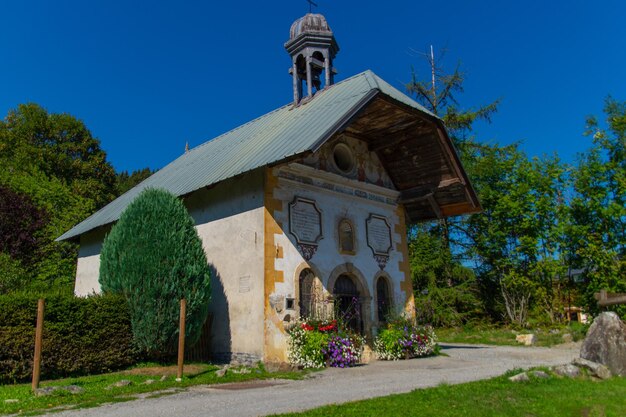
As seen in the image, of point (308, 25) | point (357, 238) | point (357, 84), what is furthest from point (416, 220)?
point (308, 25)

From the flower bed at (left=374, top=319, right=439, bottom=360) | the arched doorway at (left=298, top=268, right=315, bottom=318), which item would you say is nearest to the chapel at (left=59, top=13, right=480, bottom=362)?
the arched doorway at (left=298, top=268, right=315, bottom=318)

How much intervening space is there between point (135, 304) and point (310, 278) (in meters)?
4.34

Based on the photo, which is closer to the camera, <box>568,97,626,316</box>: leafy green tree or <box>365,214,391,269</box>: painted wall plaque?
<box>365,214,391,269</box>: painted wall plaque

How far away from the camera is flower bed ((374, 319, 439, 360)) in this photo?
14.0 meters

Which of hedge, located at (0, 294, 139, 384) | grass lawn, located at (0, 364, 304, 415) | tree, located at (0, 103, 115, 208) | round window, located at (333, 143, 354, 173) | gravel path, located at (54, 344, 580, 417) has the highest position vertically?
tree, located at (0, 103, 115, 208)

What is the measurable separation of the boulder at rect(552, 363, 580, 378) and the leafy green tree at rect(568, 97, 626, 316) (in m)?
15.7

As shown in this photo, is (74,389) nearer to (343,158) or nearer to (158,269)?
(158,269)

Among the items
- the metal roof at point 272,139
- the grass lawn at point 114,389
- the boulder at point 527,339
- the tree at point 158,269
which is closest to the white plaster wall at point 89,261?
the metal roof at point 272,139

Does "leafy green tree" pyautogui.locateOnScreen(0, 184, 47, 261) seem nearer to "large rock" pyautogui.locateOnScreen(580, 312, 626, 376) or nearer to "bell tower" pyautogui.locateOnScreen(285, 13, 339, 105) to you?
"bell tower" pyautogui.locateOnScreen(285, 13, 339, 105)

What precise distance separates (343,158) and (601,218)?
15.3 metres

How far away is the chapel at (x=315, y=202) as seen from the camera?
496 inches

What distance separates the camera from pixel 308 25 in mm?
17953

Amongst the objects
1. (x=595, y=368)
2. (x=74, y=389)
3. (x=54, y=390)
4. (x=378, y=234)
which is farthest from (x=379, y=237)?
(x=54, y=390)

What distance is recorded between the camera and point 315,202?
14117mm
